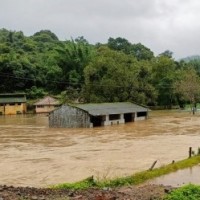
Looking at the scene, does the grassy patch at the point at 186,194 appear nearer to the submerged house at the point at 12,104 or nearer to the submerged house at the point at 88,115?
the submerged house at the point at 88,115

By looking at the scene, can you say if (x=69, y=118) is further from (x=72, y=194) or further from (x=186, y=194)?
(x=186, y=194)

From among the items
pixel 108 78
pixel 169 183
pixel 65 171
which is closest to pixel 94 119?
pixel 108 78

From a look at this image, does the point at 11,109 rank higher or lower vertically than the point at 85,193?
higher

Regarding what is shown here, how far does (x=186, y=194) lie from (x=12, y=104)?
169 ft

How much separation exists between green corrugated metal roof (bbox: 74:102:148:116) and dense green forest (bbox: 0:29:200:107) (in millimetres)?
5397

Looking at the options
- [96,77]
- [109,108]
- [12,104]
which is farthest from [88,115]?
[12,104]

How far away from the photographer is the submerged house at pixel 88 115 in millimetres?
40156

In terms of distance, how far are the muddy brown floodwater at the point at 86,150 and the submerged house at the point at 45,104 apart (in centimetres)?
1762

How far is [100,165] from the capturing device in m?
21.6

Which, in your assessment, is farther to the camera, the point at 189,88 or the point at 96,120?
the point at 189,88

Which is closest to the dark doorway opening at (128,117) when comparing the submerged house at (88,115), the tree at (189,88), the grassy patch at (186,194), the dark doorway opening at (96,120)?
the submerged house at (88,115)

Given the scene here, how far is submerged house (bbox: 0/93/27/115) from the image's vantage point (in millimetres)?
60125

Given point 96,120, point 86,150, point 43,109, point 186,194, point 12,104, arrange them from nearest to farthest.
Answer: point 186,194 < point 86,150 < point 96,120 < point 12,104 < point 43,109

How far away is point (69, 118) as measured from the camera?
4050 cm
